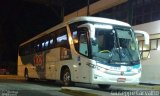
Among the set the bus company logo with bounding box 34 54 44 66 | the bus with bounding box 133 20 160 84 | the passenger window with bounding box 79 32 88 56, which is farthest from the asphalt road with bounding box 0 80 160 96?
the bus with bounding box 133 20 160 84

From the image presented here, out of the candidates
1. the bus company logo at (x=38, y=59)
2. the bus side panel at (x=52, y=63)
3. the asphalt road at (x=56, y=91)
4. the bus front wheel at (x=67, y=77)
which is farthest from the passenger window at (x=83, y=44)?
the bus company logo at (x=38, y=59)

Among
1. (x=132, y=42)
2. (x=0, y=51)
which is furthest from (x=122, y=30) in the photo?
(x=0, y=51)

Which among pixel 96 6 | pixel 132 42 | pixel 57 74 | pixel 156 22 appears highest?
pixel 96 6

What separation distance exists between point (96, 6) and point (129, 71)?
23.9 metres

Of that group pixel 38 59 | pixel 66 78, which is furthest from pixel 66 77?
pixel 38 59

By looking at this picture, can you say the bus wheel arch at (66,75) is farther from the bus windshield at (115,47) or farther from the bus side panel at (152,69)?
the bus side panel at (152,69)

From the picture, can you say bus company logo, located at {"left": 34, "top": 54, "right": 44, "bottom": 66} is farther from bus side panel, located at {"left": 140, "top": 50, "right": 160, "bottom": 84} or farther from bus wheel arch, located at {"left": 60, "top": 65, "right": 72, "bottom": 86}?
bus side panel, located at {"left": 140, "top": 50, "right": 160, "bottom": 84}

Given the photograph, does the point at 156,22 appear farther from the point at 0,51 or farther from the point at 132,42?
the point at 0,51

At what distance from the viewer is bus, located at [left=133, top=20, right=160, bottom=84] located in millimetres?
30328

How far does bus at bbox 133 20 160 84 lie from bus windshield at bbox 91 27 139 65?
1236 centimetres

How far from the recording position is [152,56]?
3103cm

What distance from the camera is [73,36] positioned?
19438mm

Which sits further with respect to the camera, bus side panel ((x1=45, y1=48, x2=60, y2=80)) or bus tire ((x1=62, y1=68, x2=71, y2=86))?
bus side panel ((x1=45, y1=48, x2=60, y2=80))

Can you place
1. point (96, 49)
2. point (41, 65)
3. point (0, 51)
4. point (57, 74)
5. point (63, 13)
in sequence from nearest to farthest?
point (96, 49)
point (57, 74)
point (41, 65)
point (63, 13)
point (0, 51)
